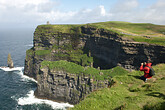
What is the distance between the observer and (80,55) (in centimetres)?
8931

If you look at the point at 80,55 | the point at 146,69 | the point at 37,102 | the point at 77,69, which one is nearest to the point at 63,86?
the point at 77,69

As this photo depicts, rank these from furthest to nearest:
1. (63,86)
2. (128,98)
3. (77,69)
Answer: (63,86) → (77,69) → (128,98)

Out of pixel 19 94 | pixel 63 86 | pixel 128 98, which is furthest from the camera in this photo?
pixel 19 94

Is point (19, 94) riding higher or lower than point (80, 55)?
lower

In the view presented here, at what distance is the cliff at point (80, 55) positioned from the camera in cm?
6091

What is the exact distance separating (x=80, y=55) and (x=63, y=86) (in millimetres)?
28574

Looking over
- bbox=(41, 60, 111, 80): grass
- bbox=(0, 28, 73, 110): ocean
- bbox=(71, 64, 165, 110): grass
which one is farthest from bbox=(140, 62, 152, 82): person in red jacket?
bbox=(0, 28, 73, 110): ocean

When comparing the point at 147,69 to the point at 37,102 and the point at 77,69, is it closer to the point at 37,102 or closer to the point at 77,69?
the point at 77,69

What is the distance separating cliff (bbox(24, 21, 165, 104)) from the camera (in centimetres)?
6091

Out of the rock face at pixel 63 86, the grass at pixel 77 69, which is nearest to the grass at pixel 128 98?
the grass at pixel 77 69

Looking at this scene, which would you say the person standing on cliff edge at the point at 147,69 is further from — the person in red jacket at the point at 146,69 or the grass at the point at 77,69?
the grass at the point at 77,69

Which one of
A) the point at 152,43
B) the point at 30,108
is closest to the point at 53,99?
the point at 30,108

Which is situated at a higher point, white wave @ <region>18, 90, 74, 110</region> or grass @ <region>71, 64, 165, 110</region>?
grass @ <region>71, 64, 165, 110</region>

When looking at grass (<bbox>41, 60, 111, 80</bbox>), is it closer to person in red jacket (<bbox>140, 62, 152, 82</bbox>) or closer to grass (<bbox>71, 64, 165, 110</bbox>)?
person in red jacket (<bbox>140, 62, 152, 82</bbox>)
